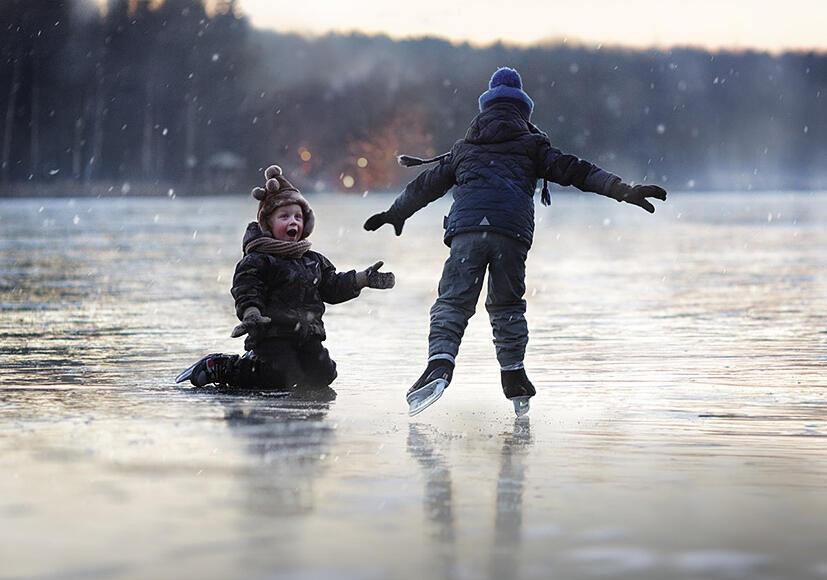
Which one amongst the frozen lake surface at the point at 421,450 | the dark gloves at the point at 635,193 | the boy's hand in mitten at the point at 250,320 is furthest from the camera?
the boy's hand in mitten at the point at 250,320

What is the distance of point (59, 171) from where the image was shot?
77312 mm

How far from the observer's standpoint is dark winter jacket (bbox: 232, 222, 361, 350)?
7.88 meters

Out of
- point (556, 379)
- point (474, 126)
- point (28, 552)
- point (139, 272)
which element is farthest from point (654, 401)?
point (139, 272)

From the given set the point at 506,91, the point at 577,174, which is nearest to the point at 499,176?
the point at 577,174

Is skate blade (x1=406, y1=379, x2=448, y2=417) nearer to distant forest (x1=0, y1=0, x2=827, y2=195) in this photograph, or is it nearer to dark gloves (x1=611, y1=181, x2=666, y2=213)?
dark gloves (x1=611, y1=181, x2=666, y2=213)

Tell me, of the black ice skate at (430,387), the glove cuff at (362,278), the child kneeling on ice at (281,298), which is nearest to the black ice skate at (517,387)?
the black ice skate at (430,387)

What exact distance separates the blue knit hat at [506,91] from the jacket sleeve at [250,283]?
4.44 ft

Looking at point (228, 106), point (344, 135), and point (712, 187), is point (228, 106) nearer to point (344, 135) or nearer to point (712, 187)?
point (344, 135)

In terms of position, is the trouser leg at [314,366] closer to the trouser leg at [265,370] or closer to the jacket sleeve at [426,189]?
the trouser leg at [265,370]

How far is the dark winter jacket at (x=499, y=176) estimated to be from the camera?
7332 mm

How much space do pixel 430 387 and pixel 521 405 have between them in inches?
17.1

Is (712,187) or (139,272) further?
(712,187)

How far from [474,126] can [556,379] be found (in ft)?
Result: 4.90

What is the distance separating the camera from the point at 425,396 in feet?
22.9
